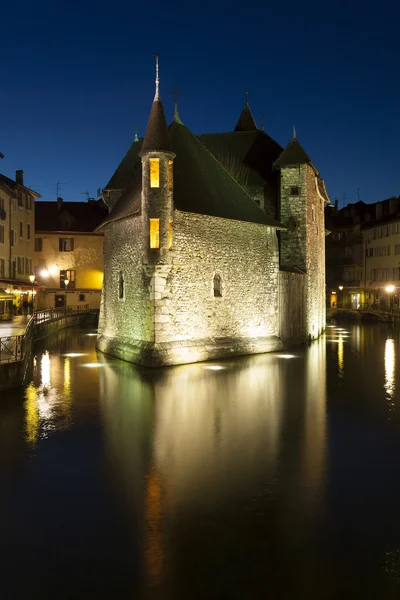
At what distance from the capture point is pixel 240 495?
8.03m

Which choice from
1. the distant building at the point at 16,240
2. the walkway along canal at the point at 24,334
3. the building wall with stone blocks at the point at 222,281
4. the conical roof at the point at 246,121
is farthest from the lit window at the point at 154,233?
the conical roof at the point at 246,121

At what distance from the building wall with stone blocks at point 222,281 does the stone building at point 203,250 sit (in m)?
0.04

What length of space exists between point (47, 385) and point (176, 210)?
832 cm

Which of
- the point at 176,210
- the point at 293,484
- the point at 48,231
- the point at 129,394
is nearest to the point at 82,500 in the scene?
the point at 293,484

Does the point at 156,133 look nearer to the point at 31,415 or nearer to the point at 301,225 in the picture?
the point at 301,225

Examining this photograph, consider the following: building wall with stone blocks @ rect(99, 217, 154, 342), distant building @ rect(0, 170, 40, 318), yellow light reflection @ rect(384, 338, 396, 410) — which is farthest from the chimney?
yellow light reflection @ rect(384, 338, 396, 410)

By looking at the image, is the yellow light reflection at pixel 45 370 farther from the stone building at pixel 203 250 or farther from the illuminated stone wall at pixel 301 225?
the illuminated stone wall at pixel 301 225

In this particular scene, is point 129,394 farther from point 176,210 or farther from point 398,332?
point 398,332

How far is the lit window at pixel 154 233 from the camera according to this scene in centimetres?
2079

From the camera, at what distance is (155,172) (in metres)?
20.7

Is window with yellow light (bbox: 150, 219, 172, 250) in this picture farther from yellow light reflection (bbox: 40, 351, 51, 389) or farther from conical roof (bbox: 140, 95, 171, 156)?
yellow light reflection (bbox: 40, 351, 51, 389)

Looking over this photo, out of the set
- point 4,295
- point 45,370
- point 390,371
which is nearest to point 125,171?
point 4,295

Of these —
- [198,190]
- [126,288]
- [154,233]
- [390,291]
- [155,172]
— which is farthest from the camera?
[390,291]

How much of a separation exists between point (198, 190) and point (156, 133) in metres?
3.18
